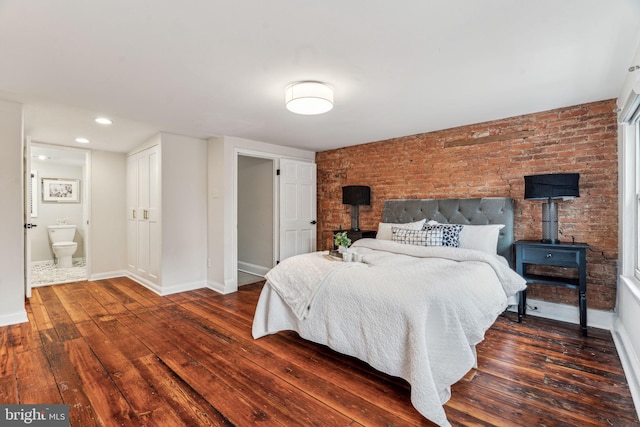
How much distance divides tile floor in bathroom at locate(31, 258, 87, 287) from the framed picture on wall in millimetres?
1331

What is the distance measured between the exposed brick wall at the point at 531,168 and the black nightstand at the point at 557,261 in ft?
0.92

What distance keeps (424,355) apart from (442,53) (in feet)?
6.39

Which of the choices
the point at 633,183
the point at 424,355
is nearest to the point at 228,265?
the point at 424,355

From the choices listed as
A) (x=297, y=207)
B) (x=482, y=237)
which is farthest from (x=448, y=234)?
(x=297, y=207)

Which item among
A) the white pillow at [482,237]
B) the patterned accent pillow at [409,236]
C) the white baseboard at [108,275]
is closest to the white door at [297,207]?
the patterned accent pillow at [409,236]

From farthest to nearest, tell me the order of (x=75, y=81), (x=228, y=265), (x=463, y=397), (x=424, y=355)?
1. (x=228, y=265)
2. (x=75, y=81)
3. (x=463, y=397)
4. (x=424, y=355)

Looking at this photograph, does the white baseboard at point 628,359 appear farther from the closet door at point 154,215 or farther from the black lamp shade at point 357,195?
the closet door at point 154,215

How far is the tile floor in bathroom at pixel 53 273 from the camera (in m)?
4.90

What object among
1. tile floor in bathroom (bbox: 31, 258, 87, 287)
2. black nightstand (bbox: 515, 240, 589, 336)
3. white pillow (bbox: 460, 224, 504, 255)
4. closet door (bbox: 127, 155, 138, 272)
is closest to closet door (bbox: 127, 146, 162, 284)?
closet door (bbox: 127, 155, 138, 272)

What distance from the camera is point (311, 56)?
6.91ft

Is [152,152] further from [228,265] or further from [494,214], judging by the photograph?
[494,214]

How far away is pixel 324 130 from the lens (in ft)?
13.5

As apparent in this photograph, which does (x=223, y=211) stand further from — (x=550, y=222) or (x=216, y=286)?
(x=550, y=222)

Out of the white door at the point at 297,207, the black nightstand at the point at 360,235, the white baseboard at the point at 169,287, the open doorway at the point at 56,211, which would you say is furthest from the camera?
the open doorway at the point at 56,211
